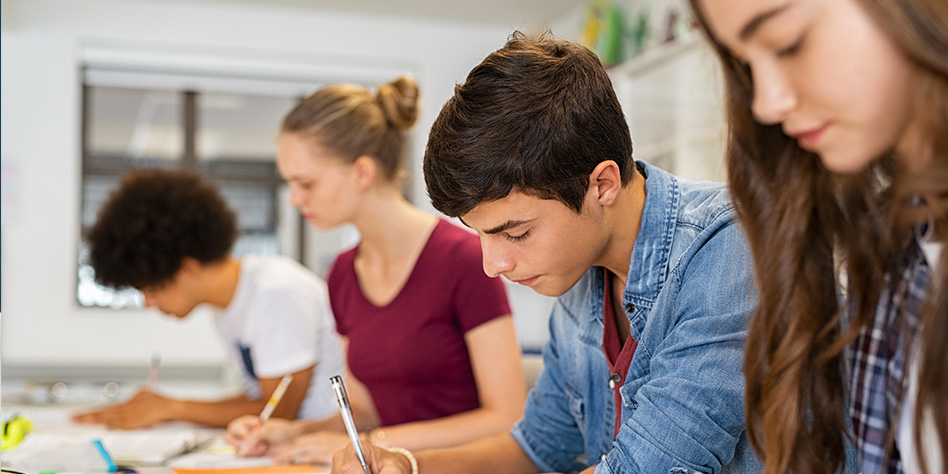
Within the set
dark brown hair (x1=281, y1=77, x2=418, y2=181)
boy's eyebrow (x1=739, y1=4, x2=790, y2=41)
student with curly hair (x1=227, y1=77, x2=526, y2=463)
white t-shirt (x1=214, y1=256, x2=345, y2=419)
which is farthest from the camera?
white t-shirt (x1=214, y1=256, x2=345, y2=419)

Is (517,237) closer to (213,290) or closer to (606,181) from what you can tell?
(606,181)

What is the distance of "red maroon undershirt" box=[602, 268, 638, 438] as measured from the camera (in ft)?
3.43

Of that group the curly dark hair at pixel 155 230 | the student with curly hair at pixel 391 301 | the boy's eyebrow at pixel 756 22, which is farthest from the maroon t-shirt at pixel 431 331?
the boy's eyebrow at pixel 756 22

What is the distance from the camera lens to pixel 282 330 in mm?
1908

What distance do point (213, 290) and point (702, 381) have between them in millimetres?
1496

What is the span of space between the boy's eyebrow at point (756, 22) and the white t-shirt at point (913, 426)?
0.19m

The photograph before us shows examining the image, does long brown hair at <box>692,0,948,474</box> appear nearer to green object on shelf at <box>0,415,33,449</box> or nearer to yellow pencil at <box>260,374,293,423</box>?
yellow pencil at <box>260,374,293,423</box>

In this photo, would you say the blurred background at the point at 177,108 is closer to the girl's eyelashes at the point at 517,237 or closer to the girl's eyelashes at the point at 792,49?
the girl's eyelashes at the point at 517,237

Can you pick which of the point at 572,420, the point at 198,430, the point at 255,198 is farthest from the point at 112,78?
the point at 572,420

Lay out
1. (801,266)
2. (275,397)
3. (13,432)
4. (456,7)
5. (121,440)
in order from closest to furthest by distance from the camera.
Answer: (801,266) → (13,432) → (121,440) → (275,397) → (456,7)

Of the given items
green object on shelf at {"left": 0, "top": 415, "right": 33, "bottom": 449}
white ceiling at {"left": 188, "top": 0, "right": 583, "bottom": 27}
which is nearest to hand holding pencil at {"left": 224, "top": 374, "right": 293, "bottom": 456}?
green object on shelf at {"left": 0, "top": 415, "right": 33, "bottom": 449}

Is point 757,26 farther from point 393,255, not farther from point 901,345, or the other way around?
point 393,255

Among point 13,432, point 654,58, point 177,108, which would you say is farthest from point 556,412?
point 177,108

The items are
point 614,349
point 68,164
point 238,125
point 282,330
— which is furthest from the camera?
point 238,125
